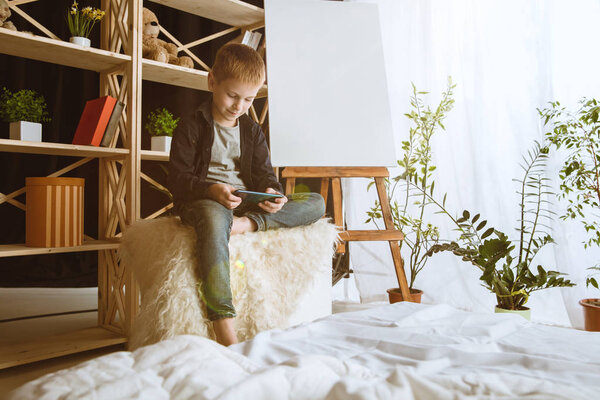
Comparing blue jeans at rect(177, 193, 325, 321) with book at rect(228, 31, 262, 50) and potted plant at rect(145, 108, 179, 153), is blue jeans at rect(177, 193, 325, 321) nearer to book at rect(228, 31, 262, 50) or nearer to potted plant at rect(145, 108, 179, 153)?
potted plant at rect(145, 108, 179, 153)

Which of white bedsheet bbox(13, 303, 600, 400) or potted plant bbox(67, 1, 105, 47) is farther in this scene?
potted plant bbox(67, 1, 105, 47)

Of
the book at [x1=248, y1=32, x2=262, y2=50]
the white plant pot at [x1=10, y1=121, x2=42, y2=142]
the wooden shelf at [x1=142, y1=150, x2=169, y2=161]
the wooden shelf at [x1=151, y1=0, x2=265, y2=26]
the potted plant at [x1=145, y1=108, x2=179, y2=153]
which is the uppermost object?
Result: the wooden shelf at [x1=151, y1=0, x2=265, y2=26]

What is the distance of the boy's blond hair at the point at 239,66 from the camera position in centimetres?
161

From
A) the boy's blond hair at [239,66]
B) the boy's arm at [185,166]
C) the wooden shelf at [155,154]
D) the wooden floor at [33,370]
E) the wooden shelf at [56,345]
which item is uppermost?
the boy's blond hair at [239,66]

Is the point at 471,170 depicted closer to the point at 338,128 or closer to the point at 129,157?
the point at 338,128

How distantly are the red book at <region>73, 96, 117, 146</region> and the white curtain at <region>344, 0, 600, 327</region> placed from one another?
1541mm

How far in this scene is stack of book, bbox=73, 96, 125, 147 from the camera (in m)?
1.77

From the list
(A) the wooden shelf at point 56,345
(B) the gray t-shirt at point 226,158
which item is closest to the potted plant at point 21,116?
(B) the gray t-shirt at point 226,158

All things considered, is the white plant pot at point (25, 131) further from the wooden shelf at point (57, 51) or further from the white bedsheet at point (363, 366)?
the white bedsheet at point (363, 366)

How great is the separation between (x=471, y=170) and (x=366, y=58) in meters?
0.80

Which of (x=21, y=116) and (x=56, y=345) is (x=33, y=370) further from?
(x=21, y=116)

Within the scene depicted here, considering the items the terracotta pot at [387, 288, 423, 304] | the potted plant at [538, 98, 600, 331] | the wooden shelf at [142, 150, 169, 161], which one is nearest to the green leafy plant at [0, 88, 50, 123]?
the wooden shelf at [142, 150, 169, 161]

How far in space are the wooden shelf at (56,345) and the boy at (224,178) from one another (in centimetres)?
64

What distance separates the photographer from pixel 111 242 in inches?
71.2
